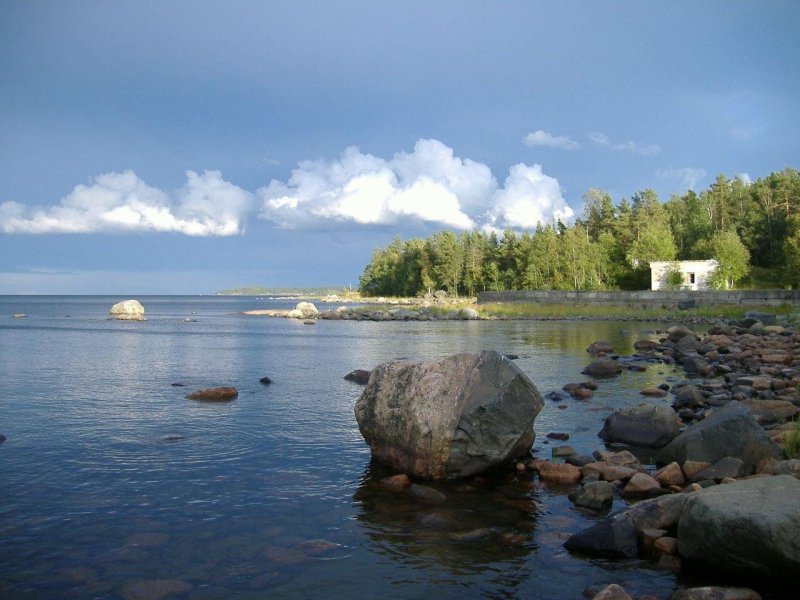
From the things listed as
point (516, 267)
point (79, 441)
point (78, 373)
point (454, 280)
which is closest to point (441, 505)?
point (79, 441)

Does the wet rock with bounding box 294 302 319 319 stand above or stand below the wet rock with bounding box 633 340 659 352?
above

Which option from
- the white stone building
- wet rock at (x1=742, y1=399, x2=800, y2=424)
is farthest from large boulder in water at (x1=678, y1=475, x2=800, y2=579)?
the white stone building

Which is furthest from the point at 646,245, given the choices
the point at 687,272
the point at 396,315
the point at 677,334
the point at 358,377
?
the point at 358,377

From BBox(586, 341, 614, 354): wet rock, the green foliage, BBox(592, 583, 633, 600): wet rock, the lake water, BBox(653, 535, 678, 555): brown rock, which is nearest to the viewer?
BBox(592, 583, 633, 600): wet rock

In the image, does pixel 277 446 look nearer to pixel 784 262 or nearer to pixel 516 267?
pixel 784 262

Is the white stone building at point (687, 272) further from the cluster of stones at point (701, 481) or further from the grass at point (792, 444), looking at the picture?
the grass at point (792, 444)

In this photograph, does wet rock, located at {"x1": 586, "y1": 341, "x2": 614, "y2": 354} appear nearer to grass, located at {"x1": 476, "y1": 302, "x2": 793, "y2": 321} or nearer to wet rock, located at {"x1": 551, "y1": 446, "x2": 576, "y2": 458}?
wet rock, located at {"x1": 551, "y1": 446, "x2": 576, "y2": 458}

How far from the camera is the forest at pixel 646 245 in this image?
330ft

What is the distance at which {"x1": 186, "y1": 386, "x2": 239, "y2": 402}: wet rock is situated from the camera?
2102 centimetres

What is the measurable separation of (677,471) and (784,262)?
104 metres

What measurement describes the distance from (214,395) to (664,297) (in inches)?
2773

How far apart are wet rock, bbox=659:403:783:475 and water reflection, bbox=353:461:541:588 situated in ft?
10.00

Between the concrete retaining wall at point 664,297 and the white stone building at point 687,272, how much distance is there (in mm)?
15172

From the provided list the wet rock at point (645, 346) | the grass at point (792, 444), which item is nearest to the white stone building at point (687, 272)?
the wet rock at point (645, 346)
